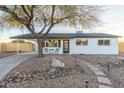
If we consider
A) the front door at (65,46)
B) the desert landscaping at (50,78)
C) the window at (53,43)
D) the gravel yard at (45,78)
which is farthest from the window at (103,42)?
the gravel yard at (45,78)

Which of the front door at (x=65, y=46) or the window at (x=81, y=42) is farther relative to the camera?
the front door at (x=65, y=46)

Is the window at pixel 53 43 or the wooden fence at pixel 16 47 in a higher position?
the window at pixel 53 43

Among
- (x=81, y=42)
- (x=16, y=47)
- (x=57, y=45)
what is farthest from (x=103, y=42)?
(x=16, y=47)

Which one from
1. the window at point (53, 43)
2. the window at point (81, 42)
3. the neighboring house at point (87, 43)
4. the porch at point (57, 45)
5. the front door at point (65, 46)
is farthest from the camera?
the front door at point (65, 46)

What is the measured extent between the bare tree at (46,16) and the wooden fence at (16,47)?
761cm

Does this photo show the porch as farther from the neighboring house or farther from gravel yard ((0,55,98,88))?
gravel yard ((0,55,98,88))

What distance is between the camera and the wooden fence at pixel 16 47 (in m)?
27.9

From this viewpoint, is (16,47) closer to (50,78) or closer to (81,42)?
(81,42)

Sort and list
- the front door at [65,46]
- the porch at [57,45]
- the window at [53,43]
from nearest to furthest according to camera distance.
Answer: the porch at [57,45], the window at [53,43], the front door at [65,46]

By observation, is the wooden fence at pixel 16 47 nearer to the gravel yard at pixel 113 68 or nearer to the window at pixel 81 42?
the window at pixel 81 42

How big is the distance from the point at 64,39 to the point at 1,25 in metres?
8.63

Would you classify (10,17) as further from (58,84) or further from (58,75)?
(58,84)

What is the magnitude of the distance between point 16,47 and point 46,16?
989cm

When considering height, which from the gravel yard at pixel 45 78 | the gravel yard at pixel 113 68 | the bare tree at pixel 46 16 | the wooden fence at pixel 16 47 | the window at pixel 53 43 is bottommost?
the gravel yard at pixel 113 68
